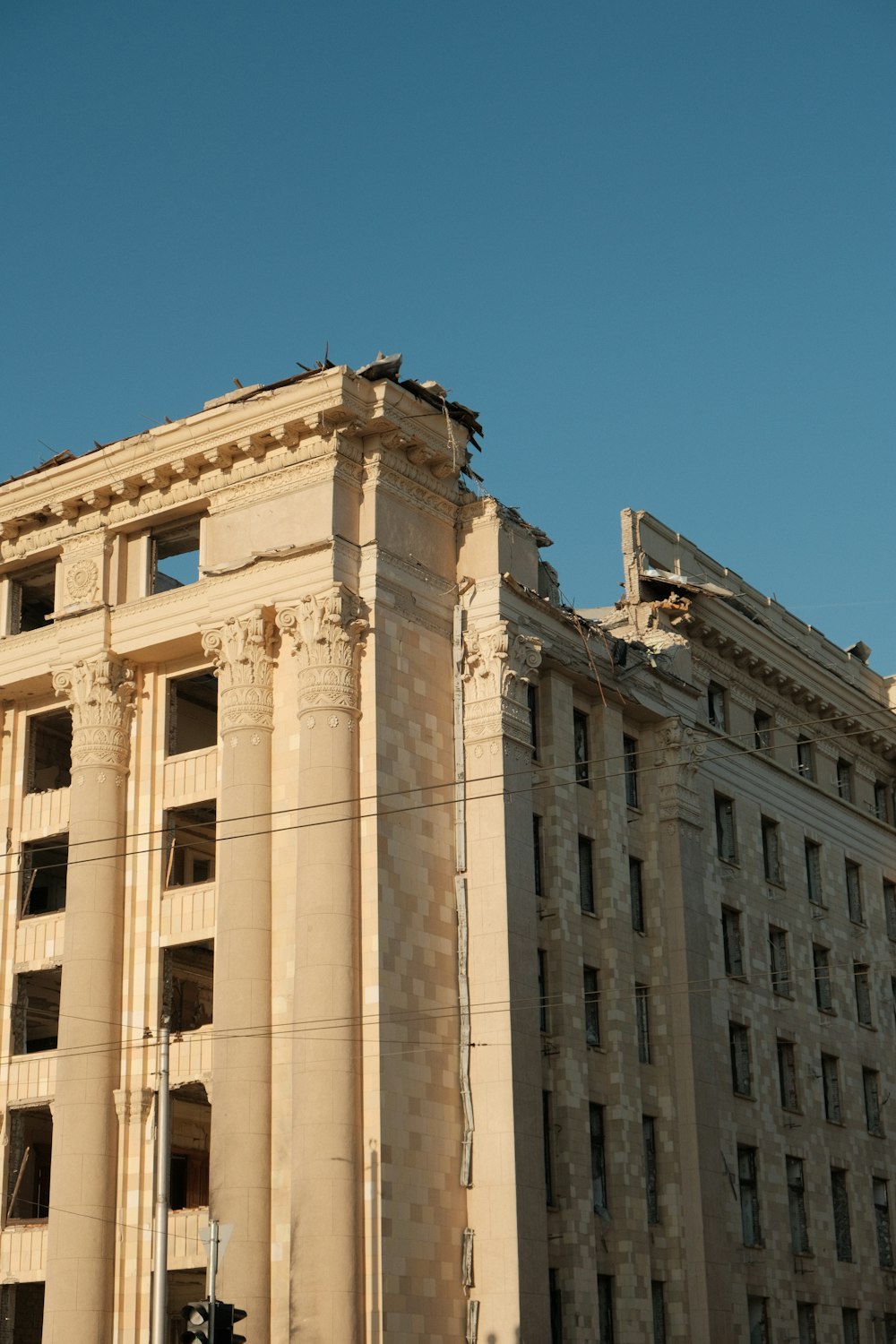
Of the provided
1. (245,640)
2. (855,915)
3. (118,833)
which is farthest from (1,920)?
(855,915)

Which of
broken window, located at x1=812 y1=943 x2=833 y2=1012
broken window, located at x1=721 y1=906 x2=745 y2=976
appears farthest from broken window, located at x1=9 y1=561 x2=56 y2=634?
broken window, located at x1=812 y1=943 x2=833 y2=1012

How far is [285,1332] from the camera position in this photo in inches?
1490

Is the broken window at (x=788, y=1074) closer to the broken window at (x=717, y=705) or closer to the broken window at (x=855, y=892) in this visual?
the broken window at (x=855, y=892)

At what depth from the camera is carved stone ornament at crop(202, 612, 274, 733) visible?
43062 millimetres

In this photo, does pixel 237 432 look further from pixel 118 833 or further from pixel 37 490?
pixel 118 833

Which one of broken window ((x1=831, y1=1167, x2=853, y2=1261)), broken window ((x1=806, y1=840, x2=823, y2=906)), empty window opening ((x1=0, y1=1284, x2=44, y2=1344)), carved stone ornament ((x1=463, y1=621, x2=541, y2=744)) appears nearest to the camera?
carved stone ornament ((x1=463, y1=621, x2=541, y2=744))

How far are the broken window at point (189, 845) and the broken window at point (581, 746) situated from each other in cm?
940

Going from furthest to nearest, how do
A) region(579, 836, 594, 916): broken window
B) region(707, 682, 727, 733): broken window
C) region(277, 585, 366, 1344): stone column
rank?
region(707, 682, 727, 733): broken window → region(579, 836, 594, 916): broken window → region(277, 585, 366, 1344): stone column

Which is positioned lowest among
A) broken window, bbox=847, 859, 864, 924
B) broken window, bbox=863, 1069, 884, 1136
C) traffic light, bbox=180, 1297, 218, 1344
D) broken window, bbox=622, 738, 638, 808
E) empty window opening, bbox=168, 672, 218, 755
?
traffic light, bbox=180, 1297, 218, 1344

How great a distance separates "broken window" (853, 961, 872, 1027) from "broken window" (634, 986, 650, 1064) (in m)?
11.9

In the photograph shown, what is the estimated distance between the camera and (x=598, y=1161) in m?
45.0

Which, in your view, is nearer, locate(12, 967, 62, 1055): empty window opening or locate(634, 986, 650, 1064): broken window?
locate(12, 967, 62, 1055): empty window opening

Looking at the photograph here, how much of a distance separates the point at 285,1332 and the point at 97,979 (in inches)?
375

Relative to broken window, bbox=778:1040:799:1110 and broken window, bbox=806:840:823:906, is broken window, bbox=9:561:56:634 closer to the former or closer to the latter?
broken window, bbox=778:1040:799:1110
